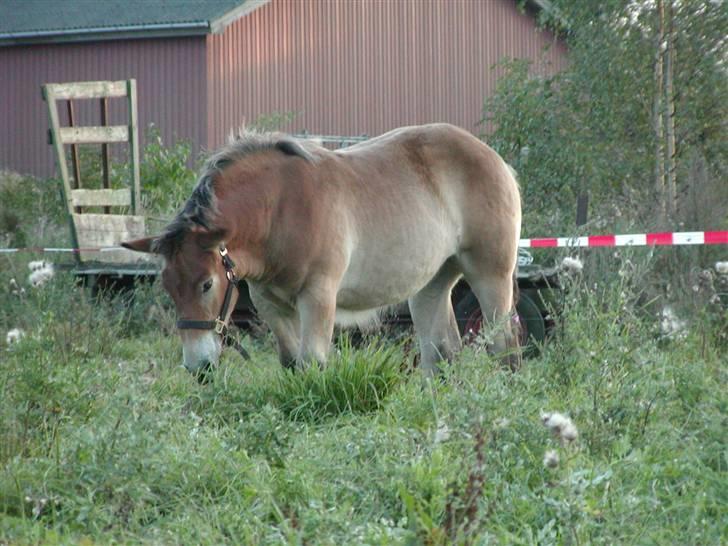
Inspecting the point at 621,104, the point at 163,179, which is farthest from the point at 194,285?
the point at 163,179

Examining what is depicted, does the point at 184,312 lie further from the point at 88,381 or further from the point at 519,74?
the point at 519,74

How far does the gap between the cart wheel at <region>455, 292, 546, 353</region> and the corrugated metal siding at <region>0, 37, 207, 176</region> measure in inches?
717

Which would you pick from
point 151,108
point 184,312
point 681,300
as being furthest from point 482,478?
point 151,108

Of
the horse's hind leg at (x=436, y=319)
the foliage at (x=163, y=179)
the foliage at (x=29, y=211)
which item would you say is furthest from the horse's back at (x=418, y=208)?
the foliage at (x=29, y=211)

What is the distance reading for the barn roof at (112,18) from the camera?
28594 mm

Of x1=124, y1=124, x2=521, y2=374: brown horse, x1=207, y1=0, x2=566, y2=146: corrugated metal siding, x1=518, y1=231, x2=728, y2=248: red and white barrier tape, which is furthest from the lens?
x1=207, y1=0, x2=566, y2=146: corrugated metal siding

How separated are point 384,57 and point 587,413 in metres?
26.6

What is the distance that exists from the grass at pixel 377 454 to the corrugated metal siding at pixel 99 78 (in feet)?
71.8

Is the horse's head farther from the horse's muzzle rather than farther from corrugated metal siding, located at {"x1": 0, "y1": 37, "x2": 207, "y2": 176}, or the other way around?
corrugated metal siding, located at {"x1": 0, "y1": 37, "x2": 207, "y2": 176}

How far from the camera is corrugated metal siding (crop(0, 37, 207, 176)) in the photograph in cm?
2930

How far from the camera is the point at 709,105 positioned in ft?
51.4

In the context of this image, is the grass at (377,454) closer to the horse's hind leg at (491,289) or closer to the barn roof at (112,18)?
the horse's hind leg at (491,289)

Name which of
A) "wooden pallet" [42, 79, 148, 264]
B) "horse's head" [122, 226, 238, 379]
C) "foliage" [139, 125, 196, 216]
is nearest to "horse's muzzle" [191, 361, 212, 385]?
"horse's head" [122, 226, 238, 379]

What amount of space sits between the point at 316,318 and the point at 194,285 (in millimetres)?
779
